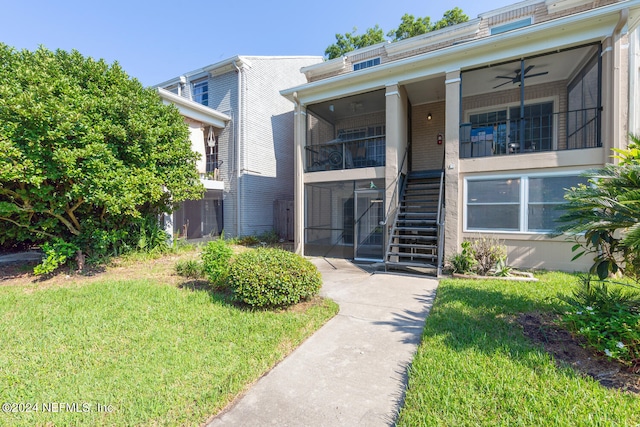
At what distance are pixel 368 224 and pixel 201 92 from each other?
35.6 ft

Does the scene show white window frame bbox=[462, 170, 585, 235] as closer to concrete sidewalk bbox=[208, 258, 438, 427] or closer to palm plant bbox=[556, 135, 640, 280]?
concrete sidewalk bbox=[208, 258, 438, 427]

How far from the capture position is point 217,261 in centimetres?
570

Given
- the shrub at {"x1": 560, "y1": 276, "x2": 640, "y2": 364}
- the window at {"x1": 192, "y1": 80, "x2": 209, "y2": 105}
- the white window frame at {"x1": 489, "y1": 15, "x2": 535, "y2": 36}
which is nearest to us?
the shrub at {"x1": 560, "y1": 276, "x2": 640, "y2": 364}

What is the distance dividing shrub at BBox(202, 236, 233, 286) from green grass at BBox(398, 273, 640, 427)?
12.7 feet

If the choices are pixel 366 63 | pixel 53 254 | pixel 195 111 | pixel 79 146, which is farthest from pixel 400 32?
pixel 53 254

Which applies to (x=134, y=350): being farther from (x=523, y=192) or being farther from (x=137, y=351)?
(x=523, y=192)

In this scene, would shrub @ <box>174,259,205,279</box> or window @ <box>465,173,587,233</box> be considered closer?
shrub @ <box>174,259,205,279</box>

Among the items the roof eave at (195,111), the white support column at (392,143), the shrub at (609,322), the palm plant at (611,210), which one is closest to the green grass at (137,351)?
the shrub at (609,322)

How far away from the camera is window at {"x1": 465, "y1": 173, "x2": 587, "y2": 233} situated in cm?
706

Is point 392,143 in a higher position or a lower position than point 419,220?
higher

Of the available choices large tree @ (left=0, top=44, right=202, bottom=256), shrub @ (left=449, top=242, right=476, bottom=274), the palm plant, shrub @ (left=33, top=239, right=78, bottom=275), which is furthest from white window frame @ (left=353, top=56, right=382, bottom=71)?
shrub @ (left=33, top=239, right=78, bottom=275)

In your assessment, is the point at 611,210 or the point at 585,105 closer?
the point at 611,210

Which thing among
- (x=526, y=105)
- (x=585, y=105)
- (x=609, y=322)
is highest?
(x=526, y=105)

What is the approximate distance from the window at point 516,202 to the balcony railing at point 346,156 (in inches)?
153
